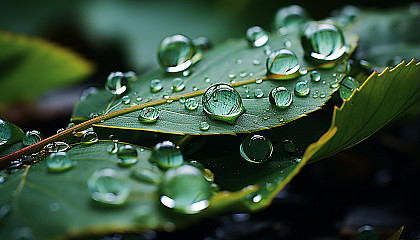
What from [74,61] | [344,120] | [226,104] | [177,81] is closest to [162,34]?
[74,61]

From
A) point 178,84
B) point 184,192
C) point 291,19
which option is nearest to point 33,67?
point 178,84

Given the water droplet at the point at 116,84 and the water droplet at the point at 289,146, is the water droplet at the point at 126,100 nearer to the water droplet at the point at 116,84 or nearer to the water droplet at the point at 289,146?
the water droplet at the point at 116,84

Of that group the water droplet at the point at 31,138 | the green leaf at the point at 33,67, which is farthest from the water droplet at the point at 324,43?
the green leaf at the point at 33,67

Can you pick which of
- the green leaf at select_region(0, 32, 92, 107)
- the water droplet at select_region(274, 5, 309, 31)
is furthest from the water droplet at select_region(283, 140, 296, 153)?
the green leaf at select_region(0, 32, 92, 107)

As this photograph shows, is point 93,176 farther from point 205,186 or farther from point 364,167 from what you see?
point 364,167

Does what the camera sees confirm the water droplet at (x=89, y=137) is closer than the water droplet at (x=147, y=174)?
No

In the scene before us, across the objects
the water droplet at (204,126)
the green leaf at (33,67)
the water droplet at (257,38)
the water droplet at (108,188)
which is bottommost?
the water droplet at (108,188)

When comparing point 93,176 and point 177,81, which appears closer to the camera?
point 93,176

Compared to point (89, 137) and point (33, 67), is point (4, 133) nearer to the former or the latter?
point (89, 137)
